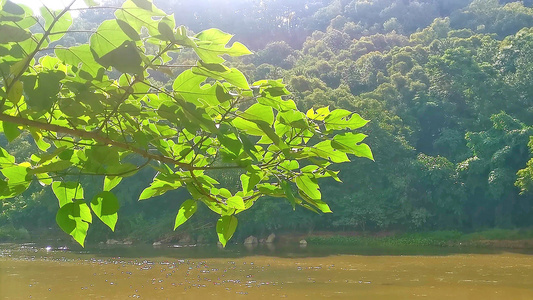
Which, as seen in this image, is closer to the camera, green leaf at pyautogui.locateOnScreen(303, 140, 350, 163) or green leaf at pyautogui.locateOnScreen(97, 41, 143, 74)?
green leaf at pyautogui.locateOnScreen(97, 41, 143, 74)

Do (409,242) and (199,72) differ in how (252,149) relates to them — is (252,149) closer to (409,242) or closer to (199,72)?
(199,72)

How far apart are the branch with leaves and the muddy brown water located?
7.15 m

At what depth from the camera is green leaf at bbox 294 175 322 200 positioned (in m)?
0.49

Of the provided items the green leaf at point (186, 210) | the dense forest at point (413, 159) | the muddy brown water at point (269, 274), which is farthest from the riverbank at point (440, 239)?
the green leaf at point (186, 210)

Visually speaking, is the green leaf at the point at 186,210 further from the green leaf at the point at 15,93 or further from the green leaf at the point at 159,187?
the green leaf at the point at 15,93

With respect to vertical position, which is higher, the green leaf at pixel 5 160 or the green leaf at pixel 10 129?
the green leaf at pixel 10 129

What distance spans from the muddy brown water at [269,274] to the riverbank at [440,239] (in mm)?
1258

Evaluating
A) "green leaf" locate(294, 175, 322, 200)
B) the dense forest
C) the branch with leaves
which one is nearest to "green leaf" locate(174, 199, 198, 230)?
the branch with leaves

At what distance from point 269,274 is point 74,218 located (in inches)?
361

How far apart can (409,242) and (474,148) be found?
3096 millimetres

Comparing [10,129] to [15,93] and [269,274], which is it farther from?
[269,274]

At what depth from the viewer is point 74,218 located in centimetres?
45

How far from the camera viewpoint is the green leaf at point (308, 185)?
19.1 inches

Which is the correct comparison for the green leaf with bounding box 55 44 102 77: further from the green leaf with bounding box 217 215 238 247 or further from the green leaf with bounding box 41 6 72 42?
the green leaf with bounding box 217 215 238 247
